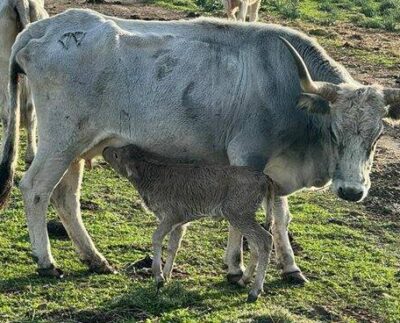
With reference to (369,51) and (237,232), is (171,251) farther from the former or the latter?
(369,51)

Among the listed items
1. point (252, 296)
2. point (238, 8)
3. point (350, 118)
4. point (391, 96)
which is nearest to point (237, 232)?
point (252, 296)

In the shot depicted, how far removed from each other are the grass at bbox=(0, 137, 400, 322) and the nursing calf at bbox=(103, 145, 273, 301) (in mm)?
288

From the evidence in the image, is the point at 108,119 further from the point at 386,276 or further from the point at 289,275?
the point at 386,276

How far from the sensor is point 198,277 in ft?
26.2

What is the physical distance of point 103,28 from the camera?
795 cm

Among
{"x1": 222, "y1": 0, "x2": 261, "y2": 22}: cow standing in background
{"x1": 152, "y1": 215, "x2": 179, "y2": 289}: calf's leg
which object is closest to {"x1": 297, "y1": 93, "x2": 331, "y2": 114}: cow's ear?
{"x1": 152, "y1": 215, "x2": 179, "y2": 289}: calf's leg

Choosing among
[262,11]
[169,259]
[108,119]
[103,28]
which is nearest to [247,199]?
[169,259]

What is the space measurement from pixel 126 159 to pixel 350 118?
1.90 meters

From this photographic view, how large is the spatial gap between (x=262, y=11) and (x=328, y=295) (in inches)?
618

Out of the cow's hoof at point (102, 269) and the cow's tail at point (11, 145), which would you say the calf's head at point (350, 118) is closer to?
the cow's hoof at point (102, 269)

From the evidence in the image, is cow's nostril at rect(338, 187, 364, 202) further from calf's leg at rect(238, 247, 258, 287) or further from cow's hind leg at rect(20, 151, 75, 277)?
cow's hind leg at rect(20, 151, 75, 277)

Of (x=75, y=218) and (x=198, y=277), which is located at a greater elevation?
(x=75, y=218)

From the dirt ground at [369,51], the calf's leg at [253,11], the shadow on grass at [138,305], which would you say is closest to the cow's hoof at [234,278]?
the shadow on grass at [138,305]

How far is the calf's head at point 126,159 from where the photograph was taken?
779 cm
